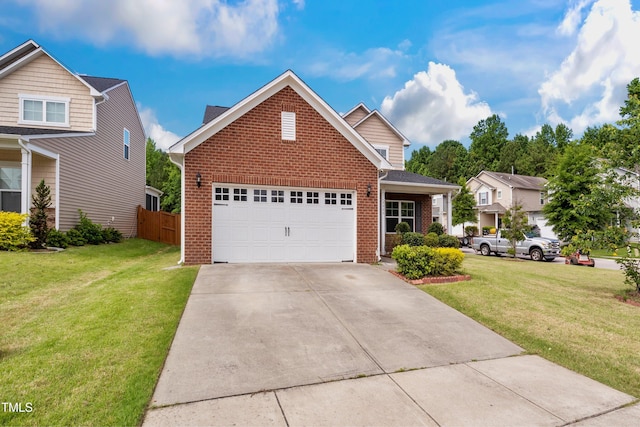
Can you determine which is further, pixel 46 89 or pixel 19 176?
pixel 46 89

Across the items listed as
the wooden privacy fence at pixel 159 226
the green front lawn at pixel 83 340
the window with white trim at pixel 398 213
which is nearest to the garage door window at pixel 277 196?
the green front lawn at pixel 83 340

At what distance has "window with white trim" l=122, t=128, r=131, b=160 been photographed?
61.5 ft

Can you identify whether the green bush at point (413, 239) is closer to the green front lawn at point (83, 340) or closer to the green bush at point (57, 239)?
the green front lawn at point (83, 340)

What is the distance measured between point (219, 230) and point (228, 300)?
3922mm

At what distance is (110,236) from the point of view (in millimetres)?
15391

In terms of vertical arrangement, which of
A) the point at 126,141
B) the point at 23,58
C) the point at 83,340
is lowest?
the point at 83,340

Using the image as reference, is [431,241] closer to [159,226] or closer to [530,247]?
[530,247]

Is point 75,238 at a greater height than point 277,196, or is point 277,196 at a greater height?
point 277,196

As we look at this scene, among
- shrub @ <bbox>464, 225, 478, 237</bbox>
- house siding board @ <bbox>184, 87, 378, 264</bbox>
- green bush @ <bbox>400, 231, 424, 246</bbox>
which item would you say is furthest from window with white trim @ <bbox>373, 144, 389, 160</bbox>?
shrub @ <bbox>464, 225, 478, 237</bbox>

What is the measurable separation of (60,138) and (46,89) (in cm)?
353

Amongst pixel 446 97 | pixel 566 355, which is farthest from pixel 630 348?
pixel 446 97

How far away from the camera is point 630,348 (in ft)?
16.3

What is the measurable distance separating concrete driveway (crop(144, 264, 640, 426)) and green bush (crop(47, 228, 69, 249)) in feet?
29.8

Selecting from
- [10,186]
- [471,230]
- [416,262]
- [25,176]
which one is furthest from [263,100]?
[471,230]
